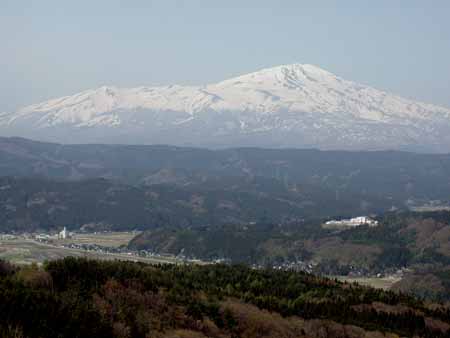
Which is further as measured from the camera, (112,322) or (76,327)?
(112,322)

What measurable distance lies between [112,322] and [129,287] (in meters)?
13.1

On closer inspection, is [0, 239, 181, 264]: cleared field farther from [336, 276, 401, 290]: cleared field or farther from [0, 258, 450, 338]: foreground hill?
[0, 258, 450, 338]: foreground hill

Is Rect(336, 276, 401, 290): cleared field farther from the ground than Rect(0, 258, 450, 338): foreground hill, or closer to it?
closer to it

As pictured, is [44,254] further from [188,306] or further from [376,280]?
[188,306]

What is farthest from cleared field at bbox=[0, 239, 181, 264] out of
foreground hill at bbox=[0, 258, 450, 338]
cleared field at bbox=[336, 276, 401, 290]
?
foreground hill at bbox=[0, 258, 450, 338]

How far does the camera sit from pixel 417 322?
78688 millimetres

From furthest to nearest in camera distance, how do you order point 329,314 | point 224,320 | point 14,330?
point 329,314, point 224,320, point 14,330

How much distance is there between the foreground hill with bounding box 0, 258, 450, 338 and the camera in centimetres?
4709

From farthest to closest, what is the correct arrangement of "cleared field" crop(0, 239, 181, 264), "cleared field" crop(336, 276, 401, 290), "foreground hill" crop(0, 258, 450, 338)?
"cleared field" crop(0, 239, 181, 264)
"cleared field" crop(336, 276, 401, 290)
"foreground hill" crop(0, 258, 450, 338)

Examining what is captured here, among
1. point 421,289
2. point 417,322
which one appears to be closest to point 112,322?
point 417,322

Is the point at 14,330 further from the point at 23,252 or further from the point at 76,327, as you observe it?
the point at 23,252

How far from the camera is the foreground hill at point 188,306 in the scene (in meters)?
47.1

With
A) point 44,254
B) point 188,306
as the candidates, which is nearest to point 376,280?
point 44,254

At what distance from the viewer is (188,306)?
2414 inches
